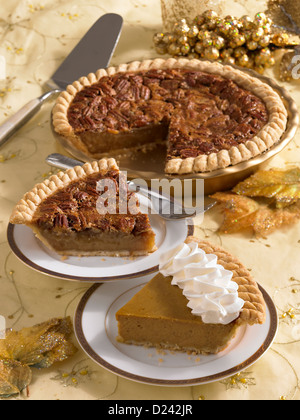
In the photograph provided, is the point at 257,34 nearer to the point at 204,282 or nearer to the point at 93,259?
the point at 93,259

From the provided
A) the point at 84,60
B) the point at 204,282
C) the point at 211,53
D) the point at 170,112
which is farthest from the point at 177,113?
the point at 204,282

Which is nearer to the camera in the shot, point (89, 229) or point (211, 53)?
point (89, 229)

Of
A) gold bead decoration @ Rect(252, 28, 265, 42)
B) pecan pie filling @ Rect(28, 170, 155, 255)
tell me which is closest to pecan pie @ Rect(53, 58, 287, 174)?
gold bead decoration @ Rect(252, 28, 265, 42)

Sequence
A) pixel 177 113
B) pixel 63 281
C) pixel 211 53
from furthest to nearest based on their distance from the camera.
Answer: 1. pixel 211 53
2. pixel 177 113
3. pixel 63 281

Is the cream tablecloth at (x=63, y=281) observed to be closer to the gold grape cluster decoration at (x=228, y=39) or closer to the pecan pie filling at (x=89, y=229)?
the pecan pie filling at (x=89, y=229)

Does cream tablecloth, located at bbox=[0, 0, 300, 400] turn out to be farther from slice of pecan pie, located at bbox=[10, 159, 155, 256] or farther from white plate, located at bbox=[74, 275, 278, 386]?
slice of pecan pie, located at bbox=[10, 159, 155, 256]
